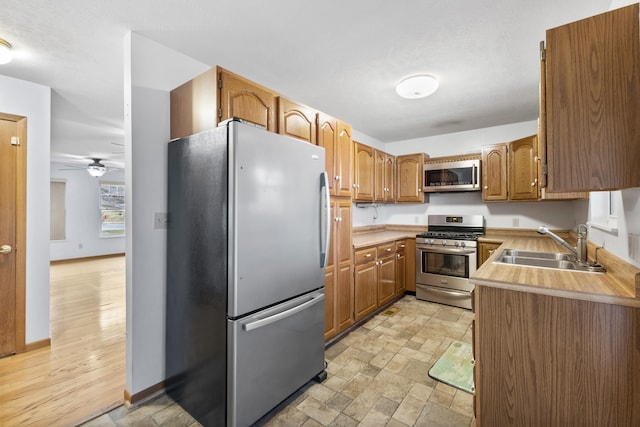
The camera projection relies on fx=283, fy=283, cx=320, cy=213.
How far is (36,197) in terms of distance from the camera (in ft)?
8.91

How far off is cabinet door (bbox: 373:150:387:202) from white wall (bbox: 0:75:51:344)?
3.75 m

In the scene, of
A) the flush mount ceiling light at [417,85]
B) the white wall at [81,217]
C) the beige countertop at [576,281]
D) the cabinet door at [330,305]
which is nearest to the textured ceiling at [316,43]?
the flush mount ceiling light at [417,85]

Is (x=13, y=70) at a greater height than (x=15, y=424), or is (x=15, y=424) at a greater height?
(x=13, y=70)

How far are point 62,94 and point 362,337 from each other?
13.3ft

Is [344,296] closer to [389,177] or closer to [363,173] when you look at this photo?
[363,173]

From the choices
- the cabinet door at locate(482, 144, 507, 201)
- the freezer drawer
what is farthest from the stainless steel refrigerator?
the cabinet door at locate(482, 144, 507, 201)

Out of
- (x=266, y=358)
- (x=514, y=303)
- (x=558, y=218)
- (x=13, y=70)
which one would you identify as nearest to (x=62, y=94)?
(x=13, y=70)

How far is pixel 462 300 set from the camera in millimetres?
3676

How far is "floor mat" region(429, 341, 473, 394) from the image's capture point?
84.0 inches

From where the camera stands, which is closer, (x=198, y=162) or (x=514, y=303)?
(x=514, y=303)

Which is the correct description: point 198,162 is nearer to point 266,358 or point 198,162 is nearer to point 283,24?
point 283,24

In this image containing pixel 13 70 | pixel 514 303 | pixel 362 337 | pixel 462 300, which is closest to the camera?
pixel 514 303

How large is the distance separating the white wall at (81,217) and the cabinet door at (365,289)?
25.3 feet

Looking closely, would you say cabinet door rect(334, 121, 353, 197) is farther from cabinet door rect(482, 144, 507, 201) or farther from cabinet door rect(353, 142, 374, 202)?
cabinet door rect(482, 144, 507, 201)
